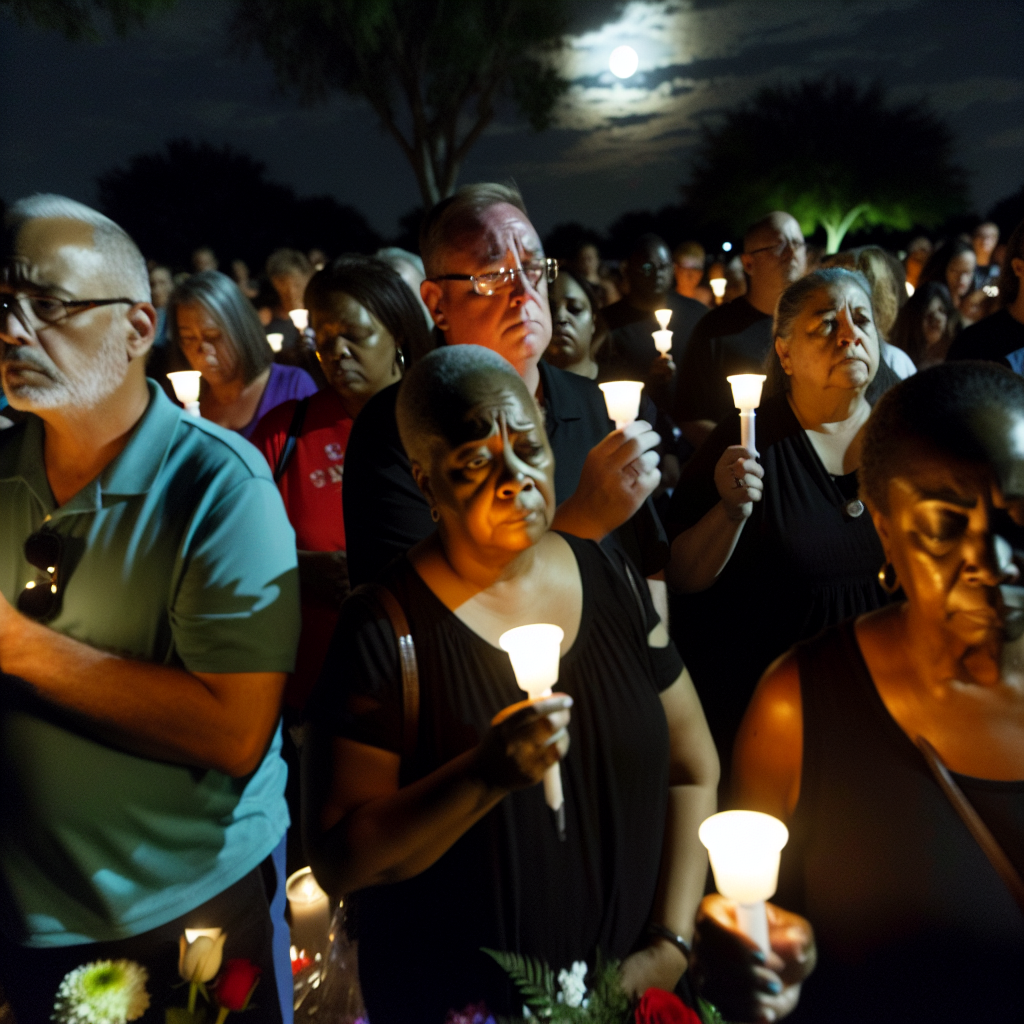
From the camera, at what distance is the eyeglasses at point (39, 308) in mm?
1896

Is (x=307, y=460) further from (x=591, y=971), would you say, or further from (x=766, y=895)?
(x=766, y=895)

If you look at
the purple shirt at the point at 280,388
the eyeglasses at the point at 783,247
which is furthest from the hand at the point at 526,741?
the eyeglasses at the point at 783,247

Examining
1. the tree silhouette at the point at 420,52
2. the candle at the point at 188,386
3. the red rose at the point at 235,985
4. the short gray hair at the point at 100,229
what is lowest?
the red rose at the point at 235,985

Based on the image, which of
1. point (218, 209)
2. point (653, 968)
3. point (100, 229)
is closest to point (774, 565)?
point (653, 968)

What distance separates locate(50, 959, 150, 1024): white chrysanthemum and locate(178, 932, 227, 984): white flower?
0.09 m

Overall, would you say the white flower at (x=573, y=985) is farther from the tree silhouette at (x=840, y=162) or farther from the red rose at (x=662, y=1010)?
the tree silhouette at (x=840, y=162)

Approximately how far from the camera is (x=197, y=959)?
2088mm

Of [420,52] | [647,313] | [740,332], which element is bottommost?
[740,332]

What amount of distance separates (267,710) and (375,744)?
503 millimetres

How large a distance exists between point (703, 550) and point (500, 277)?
0.95 metres

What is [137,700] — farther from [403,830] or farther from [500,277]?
[500,277]

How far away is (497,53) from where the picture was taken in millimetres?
20391

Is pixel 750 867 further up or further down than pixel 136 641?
further down

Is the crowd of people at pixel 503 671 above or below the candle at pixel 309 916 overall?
above
